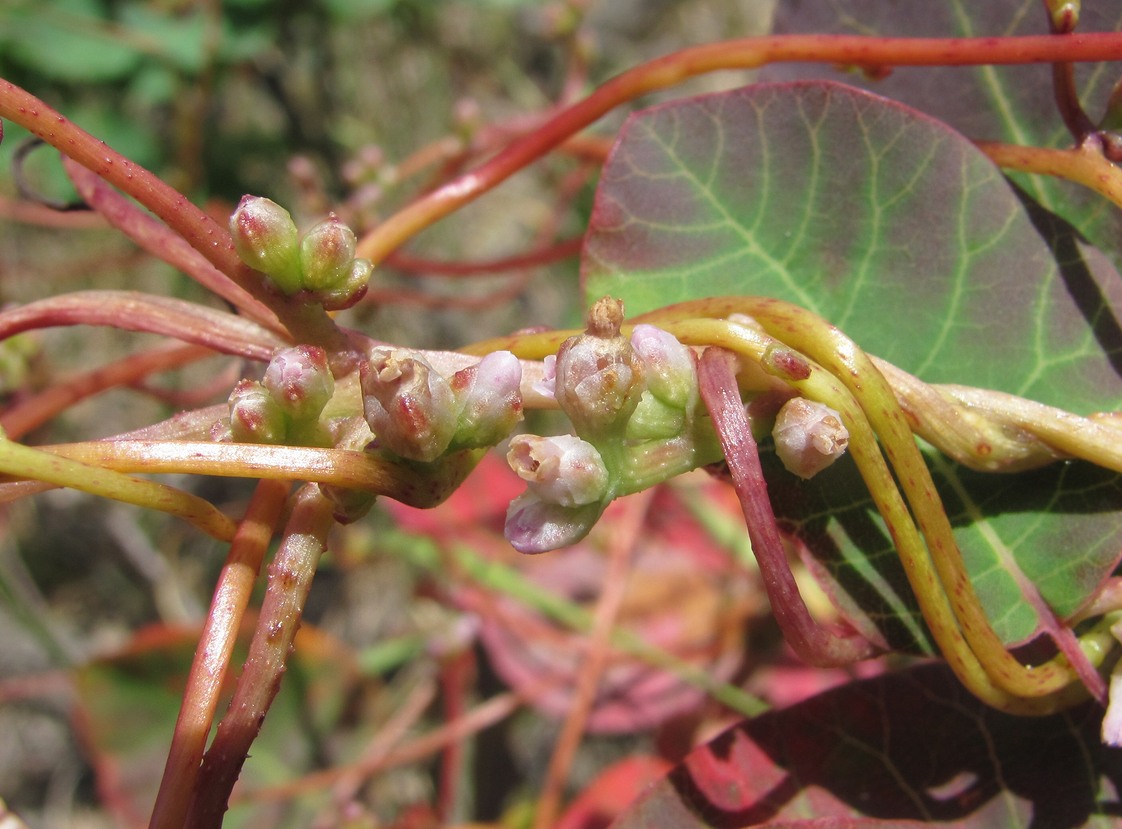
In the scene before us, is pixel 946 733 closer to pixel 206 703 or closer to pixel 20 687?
pixel 206 703

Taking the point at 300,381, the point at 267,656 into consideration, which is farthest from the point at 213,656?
the point at 300,381

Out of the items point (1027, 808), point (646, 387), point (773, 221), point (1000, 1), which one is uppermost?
point (1000, 1)

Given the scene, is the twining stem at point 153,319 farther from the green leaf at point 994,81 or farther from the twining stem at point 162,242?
the green leaf at point 994,81

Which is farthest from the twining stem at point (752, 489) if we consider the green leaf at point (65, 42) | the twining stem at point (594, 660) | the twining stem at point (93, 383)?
the green leaf at point (65, 42)

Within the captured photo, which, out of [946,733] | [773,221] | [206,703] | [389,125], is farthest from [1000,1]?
[389,125]

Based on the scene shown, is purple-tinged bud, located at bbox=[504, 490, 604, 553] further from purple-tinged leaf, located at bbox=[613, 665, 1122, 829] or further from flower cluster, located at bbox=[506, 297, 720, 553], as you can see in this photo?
purple-tinged leaf, located at bbox=[613, 665, 1122, 829]
